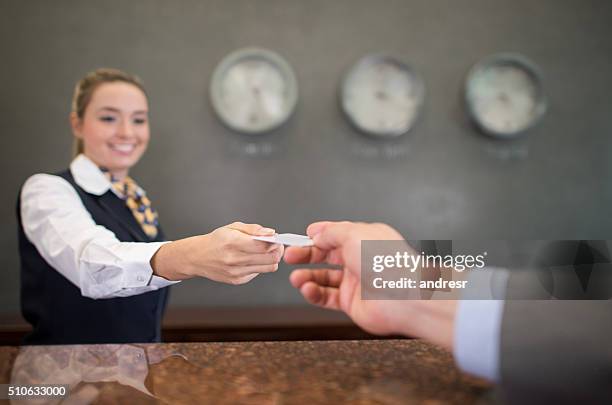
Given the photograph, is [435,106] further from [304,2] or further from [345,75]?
[304,2]

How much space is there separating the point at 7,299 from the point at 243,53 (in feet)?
2.84

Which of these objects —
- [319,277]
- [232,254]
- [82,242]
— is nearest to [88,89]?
[82,242]

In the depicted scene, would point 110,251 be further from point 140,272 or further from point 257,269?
point 257,269

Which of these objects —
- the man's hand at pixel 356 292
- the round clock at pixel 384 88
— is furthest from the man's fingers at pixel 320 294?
the round clock at pixel 384 88

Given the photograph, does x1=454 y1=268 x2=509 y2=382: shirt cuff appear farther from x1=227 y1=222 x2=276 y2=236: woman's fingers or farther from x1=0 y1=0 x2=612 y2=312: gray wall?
x1=0 y1=0 x2=612 y2=312: gray wall

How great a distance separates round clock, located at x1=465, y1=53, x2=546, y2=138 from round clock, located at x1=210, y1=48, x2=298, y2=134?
1.63ft

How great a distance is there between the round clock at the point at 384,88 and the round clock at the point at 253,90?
0.17 meters

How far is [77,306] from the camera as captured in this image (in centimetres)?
92

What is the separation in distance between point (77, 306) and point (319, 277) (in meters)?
0.53

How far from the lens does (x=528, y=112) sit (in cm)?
145

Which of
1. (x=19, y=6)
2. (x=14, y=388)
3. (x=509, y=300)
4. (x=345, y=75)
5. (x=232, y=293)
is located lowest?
(x=232, y=293)

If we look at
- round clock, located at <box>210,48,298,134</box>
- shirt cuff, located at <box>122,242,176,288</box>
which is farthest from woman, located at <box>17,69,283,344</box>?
round clock, located at <box>210,48,298,134</box>

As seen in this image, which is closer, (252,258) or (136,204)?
(252,258)

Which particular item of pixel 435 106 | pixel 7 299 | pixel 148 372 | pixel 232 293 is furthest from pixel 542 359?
pixel 7 299
